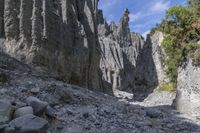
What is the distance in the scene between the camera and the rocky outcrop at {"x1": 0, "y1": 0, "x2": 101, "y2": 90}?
2947cm

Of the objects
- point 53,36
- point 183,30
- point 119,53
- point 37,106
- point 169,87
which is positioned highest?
point 119,53

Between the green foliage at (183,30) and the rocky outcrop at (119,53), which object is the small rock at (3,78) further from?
the rocky outcrop at (119,53)

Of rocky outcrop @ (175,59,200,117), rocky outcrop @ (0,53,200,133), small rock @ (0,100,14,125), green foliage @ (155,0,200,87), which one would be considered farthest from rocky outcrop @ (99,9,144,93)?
small rock @ (0,100,14,125)

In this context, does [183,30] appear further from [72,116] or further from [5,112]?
[5,112]

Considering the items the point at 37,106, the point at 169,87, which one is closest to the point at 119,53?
the point at 169,87

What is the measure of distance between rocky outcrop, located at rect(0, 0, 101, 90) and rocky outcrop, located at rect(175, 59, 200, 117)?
11.7 m

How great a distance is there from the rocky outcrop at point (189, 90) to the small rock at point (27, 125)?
419 inches

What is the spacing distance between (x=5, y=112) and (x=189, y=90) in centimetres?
1221

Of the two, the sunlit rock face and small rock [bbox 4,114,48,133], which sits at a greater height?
the sunlit rock face

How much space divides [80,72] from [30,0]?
404 inches

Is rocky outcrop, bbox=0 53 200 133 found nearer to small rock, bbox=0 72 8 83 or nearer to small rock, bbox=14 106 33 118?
small rock, bbox=14 106 33 118

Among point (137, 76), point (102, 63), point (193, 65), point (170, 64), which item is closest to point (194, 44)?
point (193, 65)

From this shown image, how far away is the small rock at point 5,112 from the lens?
11398 mm

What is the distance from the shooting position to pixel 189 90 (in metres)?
21.2
